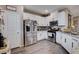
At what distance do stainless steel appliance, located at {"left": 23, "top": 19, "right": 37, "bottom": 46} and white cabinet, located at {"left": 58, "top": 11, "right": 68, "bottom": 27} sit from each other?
437 mm

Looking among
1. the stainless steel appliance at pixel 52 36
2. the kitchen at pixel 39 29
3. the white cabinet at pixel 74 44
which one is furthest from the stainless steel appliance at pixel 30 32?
the white cabinet at pixel 74 44

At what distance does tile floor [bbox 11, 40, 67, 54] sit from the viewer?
1.86 meters

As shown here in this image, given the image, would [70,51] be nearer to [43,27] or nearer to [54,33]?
[54,33]

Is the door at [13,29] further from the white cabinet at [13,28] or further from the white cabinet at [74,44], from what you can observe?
the white cabinet at [74,44]

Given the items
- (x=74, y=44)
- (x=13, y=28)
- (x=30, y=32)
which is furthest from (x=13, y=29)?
(x=74, y=44)

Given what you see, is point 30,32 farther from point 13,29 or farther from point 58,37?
point 58,37

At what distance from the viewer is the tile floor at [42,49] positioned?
1.86 m

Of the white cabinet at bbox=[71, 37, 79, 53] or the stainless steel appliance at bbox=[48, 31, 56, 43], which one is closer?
the white cabinet at bbox=[71, 37, 79, 53]

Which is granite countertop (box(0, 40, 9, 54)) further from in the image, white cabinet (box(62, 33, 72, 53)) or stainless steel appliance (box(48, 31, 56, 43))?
white cabinet (box(62, 33, 72, 53))

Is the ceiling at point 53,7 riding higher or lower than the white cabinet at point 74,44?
higher

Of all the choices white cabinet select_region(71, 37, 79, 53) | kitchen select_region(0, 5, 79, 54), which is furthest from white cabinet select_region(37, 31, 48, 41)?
white cabinet select_region(71, 37, 79, 53)

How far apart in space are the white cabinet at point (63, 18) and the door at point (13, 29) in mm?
706

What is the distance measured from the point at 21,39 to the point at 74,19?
3.17 feet
